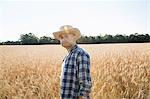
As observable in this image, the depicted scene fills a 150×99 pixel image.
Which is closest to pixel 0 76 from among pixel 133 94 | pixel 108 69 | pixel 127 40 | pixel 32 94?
pixel 32 94

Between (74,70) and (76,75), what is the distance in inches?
1.8

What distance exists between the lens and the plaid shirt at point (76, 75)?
8.42ft

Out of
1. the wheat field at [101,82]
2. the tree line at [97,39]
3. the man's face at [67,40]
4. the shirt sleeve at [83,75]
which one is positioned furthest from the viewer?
the tree line at [97,39]

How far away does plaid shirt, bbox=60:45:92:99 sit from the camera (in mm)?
2566

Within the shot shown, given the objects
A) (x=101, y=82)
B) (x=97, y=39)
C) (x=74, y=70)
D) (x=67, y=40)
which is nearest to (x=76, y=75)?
(x=74, y=70)

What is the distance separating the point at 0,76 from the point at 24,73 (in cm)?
38

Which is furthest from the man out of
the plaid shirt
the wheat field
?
the wheat field

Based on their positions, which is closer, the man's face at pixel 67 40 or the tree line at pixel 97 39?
the man's face at pixel 67 40

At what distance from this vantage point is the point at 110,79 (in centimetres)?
446

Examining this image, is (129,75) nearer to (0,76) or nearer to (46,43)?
(0,76)

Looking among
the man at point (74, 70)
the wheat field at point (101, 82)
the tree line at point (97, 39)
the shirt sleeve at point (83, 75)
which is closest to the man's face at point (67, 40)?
the man at point (74, 70)

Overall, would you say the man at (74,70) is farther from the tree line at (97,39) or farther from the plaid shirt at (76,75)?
the tree line at (97,39)

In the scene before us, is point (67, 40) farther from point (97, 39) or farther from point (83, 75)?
point (97, 39)

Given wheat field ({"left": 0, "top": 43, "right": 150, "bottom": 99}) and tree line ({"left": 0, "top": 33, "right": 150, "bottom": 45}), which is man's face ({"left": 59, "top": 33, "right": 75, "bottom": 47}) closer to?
wheat field ({"left": 0, "top": 43, "right": 150, "bottom": 99})
